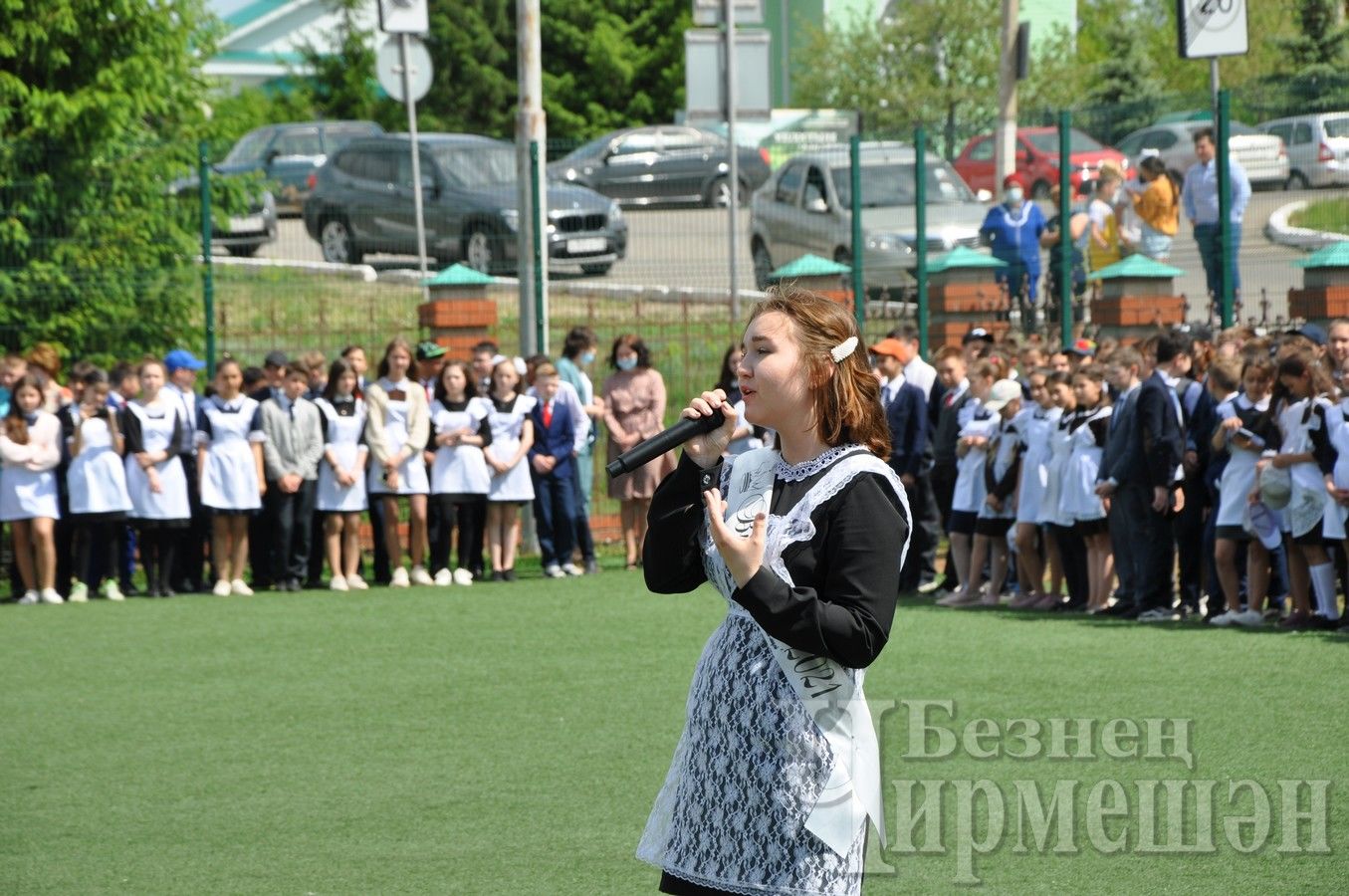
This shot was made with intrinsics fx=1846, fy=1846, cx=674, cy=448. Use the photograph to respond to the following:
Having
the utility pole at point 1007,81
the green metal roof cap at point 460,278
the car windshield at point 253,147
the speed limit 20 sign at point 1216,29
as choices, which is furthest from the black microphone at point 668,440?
the car windshield at point 253,147

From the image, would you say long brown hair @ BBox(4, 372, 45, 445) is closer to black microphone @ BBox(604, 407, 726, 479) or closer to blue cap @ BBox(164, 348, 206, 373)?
blue cap @ BBox(164, 348, 206, 373)

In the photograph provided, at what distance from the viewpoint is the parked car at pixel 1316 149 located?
54.2 ft

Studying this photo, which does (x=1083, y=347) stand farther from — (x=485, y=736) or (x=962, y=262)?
(x=485, y=736)

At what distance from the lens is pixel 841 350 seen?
164 inches

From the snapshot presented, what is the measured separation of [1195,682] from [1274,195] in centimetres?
832

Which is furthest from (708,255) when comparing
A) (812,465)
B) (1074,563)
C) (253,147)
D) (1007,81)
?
(253,147)

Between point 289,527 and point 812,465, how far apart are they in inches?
462

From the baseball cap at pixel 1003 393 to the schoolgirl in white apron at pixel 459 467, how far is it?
4296 mm

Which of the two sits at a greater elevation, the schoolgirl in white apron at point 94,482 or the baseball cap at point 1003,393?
the baseball cap at point 1003,393

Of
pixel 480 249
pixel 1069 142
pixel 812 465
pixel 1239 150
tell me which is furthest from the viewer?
pixel 480 249

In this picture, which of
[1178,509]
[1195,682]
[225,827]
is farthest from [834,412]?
[1178,509]

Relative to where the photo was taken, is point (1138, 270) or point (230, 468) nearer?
point (230, 468)

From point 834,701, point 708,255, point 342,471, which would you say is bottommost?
point 342,471

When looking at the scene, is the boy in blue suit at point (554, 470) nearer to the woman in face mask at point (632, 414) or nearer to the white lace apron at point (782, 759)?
the woman in face mask at point (632, 414)
